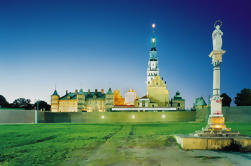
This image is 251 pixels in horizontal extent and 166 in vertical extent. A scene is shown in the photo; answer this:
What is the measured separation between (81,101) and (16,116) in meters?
42.8

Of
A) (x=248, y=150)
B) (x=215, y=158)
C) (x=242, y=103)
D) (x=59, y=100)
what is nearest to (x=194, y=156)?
(x=215, y=158)

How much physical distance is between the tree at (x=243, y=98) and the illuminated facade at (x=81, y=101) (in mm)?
43876

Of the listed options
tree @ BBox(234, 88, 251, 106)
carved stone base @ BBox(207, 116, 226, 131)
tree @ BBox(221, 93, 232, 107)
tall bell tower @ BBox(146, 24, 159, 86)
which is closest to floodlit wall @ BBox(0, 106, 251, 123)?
tree @ BBox(234, 88, 251, 106)

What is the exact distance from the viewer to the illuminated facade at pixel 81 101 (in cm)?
9237

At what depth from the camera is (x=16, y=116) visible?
50.1 metres

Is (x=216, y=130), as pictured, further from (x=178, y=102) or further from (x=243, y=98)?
(x=178, y=102)

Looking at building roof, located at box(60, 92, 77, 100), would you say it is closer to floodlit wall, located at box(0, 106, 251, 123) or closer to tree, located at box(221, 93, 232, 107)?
floodlit wall, located at box(0, 106, 251, 123)

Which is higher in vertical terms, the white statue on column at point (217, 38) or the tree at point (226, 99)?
the white statue on column at point (217, 38)

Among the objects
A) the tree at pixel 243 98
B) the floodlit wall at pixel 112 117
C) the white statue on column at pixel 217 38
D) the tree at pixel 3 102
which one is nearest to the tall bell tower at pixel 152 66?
the tree at pixel 243 98

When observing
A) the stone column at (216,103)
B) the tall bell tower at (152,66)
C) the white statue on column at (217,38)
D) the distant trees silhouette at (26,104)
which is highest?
the tall bell tower at (152,66)

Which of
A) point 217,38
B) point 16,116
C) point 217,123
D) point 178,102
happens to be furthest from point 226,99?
point 217,123

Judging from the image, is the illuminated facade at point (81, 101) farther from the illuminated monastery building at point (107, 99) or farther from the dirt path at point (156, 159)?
the dirt path at point (156, 159)

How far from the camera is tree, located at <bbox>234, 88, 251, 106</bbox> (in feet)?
219

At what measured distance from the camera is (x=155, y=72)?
10469 cm
